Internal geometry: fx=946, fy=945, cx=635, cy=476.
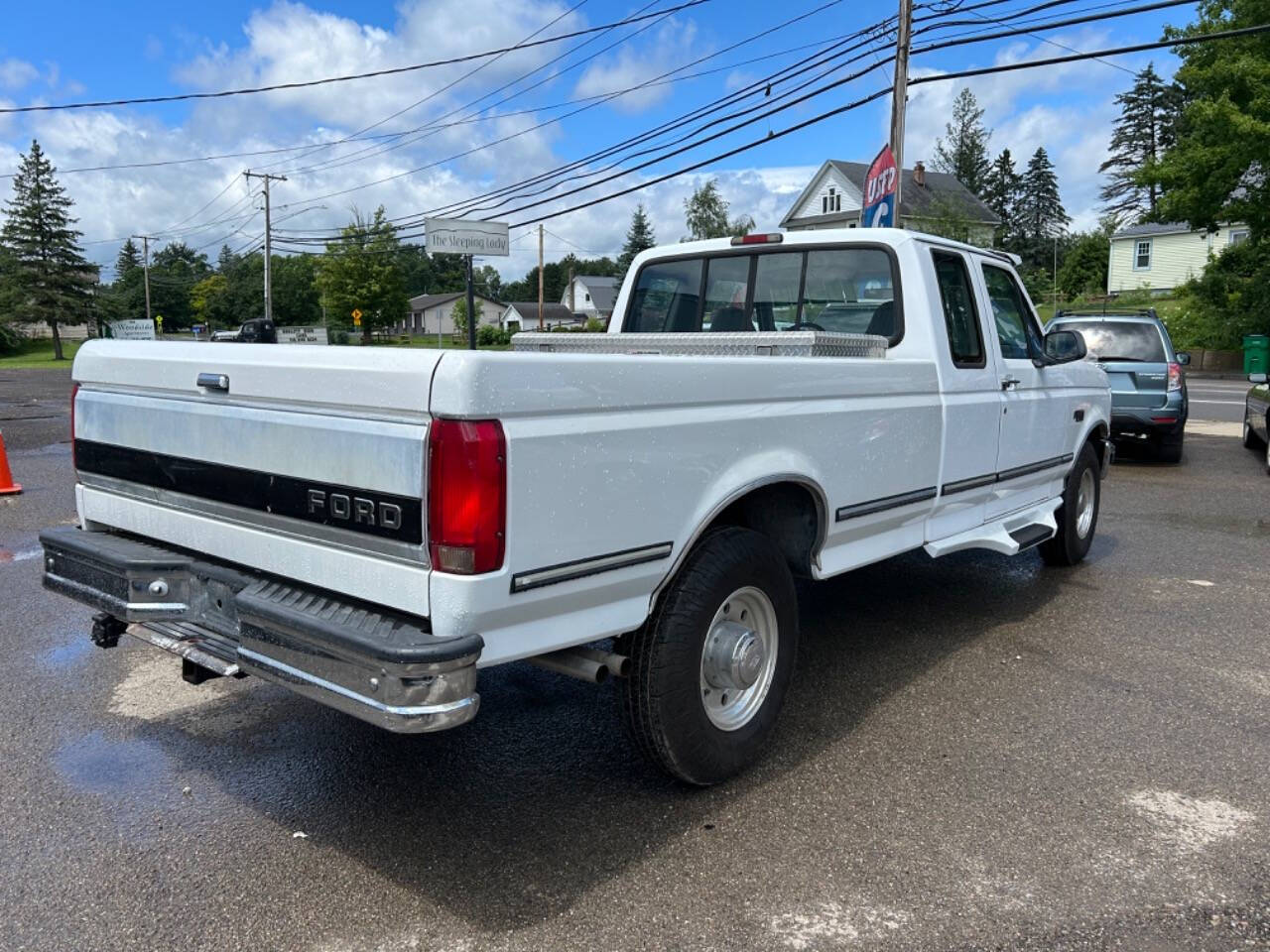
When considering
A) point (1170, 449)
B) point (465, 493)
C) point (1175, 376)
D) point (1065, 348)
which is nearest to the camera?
point (465, 493)

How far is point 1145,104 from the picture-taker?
7600 cm

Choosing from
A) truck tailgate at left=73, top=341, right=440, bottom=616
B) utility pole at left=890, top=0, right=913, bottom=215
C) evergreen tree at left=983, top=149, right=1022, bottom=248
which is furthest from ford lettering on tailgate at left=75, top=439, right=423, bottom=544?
evergreen tree at left=983, top=149, right=1022, bottom=248

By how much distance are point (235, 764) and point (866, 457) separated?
2.73 meters

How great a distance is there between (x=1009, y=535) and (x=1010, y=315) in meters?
1.25

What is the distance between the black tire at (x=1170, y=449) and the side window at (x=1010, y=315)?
7.33 meters

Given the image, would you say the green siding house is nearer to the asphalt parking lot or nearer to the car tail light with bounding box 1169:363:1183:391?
the car tail light with bounding box 1169:363:1183:391

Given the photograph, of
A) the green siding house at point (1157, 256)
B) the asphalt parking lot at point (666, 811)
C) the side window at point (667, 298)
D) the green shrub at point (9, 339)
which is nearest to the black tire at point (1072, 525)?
the asphalt parking lot at point (666, 811)

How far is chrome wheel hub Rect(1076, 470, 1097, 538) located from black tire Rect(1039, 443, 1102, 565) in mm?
→ 17

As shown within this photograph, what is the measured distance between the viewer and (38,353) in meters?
62.0

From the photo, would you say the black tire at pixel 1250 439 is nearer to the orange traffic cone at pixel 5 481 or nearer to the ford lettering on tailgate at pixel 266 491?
the ford lettering on tailgate at pixel 266 491

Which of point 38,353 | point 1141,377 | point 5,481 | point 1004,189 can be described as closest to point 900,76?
point 1141,377

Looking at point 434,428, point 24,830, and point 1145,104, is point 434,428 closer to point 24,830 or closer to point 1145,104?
point 24,830

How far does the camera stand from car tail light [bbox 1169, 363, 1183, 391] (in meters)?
11.4

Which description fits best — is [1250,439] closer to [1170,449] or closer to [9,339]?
[1170,449]
